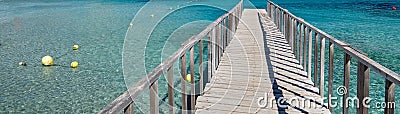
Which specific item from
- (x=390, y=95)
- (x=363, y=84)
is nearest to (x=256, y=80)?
(x=363, y=84)

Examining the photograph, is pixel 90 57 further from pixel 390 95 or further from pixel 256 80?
pixel 390 95

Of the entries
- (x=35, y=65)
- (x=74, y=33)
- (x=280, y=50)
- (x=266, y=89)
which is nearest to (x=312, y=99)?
(x=266, y=89)

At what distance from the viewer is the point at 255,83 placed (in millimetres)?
5332

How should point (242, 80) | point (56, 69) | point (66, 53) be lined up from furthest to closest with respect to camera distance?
point (66, 53) → point (56, 69) → point (242, 80)

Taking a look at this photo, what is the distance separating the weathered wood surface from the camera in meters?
4.34

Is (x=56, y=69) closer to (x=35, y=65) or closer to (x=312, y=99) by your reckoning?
(x=35, y=65)

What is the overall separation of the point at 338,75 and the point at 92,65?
20.7 feet

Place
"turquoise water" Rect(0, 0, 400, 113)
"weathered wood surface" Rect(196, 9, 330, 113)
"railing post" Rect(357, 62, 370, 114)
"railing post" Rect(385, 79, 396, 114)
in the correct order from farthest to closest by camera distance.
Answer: "turquoise water" Rect(0, 0, 400, 113), "weathered wood surface" Rect(196, 9, 330, 113), "railing post" Rect(357, 62, 370, 114), "railing post" Rect(385, 79, 396, 114)

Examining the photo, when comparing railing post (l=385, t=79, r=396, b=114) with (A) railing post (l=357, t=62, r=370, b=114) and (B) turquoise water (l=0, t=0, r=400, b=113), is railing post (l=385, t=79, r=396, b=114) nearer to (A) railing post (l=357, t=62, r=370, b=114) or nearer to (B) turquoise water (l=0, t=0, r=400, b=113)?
(A) railing post (l=357, t=62, r=370, b=114)

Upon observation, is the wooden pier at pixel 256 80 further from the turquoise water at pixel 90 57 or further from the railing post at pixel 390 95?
the turquoise water at pixel 90 57

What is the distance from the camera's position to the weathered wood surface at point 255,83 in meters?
4.34

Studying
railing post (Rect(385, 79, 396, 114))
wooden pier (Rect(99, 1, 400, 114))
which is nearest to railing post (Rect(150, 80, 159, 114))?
wooden pier (Rect(99, 1, 400, 114))

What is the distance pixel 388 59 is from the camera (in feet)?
34.4

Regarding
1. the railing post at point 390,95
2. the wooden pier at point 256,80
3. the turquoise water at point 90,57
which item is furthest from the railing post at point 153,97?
the turquoise water at point 90,57
